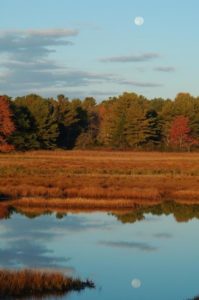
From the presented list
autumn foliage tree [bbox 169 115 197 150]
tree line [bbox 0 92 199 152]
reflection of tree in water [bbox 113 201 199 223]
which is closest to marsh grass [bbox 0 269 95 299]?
reflection of tree in water [bbox 113 201 199 223]

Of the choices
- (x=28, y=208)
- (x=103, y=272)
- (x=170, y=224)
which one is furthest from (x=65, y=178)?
(x=103, y=272)


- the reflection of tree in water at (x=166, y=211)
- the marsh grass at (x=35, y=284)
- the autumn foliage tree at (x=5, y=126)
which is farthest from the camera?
the autumn foliage tree at (x=5, y=126)

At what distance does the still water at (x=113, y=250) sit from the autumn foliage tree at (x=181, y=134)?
77178 millimetres

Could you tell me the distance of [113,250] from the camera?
21.6 m

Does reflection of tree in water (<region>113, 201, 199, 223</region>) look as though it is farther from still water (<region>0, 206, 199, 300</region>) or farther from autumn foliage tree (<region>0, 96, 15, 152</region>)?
autumn foliage tree (<region>0, 96, 15, 152</region>)

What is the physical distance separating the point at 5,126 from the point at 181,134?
34.5 meters

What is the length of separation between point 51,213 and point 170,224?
633cm

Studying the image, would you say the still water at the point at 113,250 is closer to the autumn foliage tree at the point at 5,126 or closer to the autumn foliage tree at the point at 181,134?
Result: the autumn foliage tree at the point at 5,126

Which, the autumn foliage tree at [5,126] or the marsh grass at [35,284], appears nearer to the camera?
the marsh grass at [35,284]

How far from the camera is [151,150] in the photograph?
103625 millimetres

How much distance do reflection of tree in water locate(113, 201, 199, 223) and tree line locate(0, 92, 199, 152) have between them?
59351 millimetres

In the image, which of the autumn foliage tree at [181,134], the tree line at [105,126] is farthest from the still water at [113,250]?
the autumn foliage tree at [181,134]

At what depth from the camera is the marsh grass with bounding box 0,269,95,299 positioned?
15086 millimetres

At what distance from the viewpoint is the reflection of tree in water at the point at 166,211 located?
1189 inches
